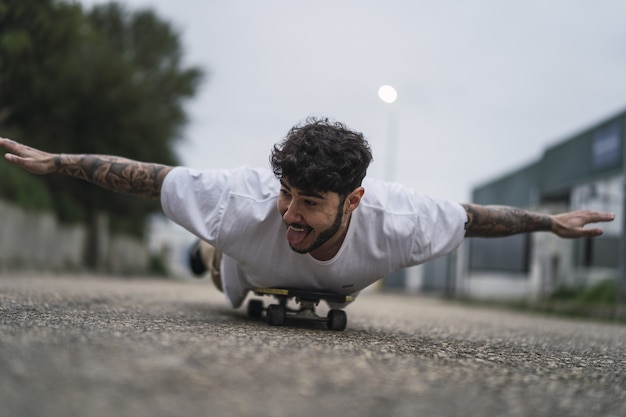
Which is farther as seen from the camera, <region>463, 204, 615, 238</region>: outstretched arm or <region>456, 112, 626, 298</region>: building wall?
<region>456, 112, 626, 298</region>: building wall

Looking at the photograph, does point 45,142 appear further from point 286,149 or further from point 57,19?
point 286,149

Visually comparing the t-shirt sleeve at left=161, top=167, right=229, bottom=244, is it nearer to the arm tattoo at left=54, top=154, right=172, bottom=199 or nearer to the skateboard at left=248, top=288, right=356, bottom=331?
the arm tattoo at left=54, top=154, right=172, bottom=199

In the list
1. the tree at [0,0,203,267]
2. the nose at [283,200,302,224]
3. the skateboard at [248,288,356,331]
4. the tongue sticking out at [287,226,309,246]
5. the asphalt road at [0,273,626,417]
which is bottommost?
the asphalt road at [0,273,626,417]

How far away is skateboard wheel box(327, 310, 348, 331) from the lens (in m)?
3.39

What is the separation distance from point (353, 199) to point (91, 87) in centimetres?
1622

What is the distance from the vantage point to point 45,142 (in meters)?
17.1

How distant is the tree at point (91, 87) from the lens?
13828mm

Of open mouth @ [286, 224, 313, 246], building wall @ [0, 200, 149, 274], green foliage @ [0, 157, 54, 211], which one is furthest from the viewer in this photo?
green foliage @ [0, 157, 54, 211]

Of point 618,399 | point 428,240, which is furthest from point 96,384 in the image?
point 428,240

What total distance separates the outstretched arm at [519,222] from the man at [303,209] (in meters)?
0.17

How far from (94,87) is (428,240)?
16184 mm

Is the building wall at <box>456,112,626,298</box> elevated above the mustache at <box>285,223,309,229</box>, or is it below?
above

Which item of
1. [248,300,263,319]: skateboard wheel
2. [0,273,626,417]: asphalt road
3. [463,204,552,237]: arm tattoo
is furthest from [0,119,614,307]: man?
[0,273,626,417]: asphalt road

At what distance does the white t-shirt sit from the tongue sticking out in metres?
0.16
